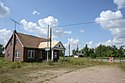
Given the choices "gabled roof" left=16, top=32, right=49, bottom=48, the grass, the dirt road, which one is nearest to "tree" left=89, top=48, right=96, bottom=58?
"gabled roof" left=16, top=32, right=49, bottom=48

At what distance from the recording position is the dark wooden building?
145 feet

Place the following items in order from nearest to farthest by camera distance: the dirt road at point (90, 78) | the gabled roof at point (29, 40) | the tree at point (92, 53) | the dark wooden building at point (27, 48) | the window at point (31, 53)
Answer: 1. the dirt road at point (90, 78)
2. the dark wooden building at point (27, 48)
3. the gabled roof at point (29, 40)
4. the window at point (31, 53)
5. the tree at point (92, 53)

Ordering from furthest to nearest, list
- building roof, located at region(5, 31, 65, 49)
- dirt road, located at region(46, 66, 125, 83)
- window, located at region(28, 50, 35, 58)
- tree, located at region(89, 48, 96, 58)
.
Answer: tree, located at region(89, 48, 96, 58), window, located at region(28, 50, 35, 58), building roof, located at region(5, 31, 65, 49), dirt road, located at region(46, 66, 125, 83)

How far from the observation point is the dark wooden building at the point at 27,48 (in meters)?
44.3

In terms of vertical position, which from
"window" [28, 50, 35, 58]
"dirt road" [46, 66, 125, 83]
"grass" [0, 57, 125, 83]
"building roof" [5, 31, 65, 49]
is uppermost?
"building roof" [5, 31, 65, 49]

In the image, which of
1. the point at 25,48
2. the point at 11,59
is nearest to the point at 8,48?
the point at 11,59

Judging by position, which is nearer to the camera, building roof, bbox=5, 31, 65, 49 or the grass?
the grass

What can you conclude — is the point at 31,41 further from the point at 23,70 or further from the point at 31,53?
the point at 23,70

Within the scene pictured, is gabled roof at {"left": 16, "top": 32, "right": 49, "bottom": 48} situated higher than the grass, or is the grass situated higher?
gabled roof at {"left": 16, "top": 32, "right": 49, "bottom": 48}

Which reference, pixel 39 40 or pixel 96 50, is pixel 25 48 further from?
pixel 96 50

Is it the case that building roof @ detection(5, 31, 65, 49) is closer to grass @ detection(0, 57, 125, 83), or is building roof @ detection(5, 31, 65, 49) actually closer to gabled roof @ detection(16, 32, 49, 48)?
gabled roof @ detection(16, 32, 49, 48)

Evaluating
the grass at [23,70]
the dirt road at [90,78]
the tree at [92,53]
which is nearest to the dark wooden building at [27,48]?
the grass at [23,70]

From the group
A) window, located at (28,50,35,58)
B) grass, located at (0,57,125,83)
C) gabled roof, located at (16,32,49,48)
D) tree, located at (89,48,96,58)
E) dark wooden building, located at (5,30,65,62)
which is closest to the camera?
grass, located at (0,57,125,83)

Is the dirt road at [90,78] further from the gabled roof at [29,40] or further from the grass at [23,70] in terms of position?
the gabled roof at [29,40]
